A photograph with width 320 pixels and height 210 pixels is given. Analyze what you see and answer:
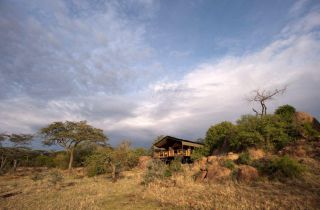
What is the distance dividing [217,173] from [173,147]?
23465 millimetres

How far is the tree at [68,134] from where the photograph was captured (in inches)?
1545

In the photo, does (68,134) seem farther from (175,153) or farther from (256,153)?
(256,153)

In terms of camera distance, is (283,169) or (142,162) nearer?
(283,169)

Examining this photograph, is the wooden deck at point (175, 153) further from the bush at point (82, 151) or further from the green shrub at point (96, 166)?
the bush at point (82, 151)

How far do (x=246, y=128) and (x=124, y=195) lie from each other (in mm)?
17735

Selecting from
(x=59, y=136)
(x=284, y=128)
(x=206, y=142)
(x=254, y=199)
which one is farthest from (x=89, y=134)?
(x=254, y=199)

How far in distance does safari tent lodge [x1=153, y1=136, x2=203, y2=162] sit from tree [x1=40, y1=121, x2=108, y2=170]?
499 inches

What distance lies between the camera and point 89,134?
40.4 meters

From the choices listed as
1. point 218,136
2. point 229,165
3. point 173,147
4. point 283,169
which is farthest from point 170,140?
point 283,169

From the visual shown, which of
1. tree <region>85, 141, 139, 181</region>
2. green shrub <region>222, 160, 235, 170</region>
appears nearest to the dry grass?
green shrub <region>222, 160, 235, 170</region>

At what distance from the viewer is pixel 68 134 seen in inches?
1521

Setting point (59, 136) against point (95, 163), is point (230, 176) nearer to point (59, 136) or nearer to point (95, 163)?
point (95, 163)

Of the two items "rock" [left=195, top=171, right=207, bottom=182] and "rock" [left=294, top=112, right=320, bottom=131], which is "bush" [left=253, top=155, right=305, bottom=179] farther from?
"rock" [left=294, top=112, right=320, bottom=131]

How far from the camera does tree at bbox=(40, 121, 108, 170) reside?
3925cm
